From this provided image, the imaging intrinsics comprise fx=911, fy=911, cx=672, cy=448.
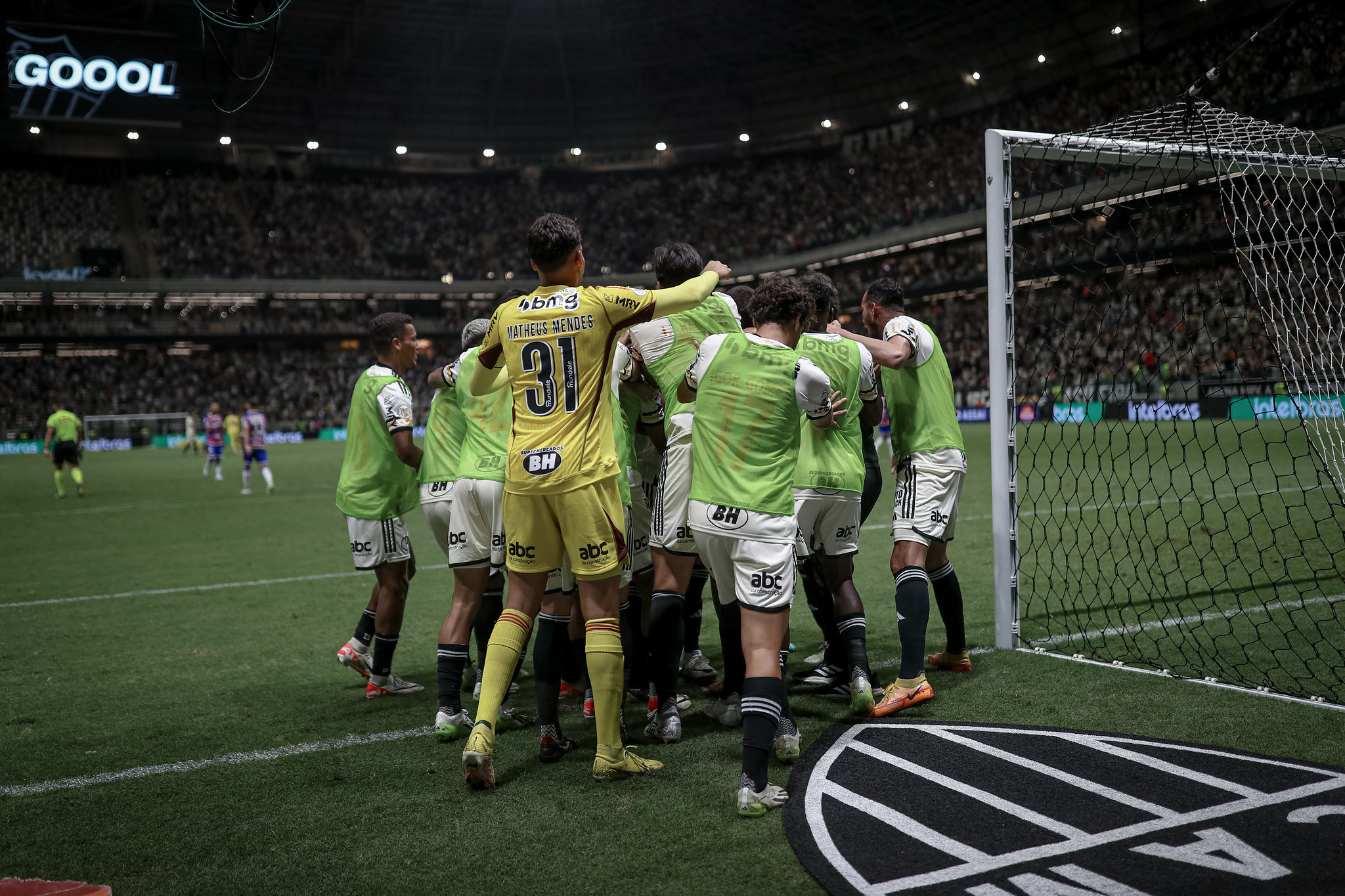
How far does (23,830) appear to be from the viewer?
3.58 meters

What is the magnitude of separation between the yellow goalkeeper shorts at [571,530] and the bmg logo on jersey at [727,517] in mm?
439

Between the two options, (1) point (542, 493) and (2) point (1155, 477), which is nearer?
(1) point (542, 493)

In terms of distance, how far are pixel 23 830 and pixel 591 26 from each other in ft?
136

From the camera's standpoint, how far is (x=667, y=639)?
14.9ft

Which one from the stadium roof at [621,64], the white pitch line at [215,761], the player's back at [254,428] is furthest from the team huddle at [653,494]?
the stadium roof at [621,64]

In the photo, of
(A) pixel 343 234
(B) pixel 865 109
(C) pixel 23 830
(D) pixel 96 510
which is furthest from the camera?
(A) pixel 343 234

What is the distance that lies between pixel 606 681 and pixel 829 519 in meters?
1.51

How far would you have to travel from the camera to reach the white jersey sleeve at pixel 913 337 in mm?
4996

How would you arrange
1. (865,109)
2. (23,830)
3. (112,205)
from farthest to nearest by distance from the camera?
1. (112,205)
2. (865,109)
3. (23,830)

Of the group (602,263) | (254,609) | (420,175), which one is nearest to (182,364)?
(420,175)

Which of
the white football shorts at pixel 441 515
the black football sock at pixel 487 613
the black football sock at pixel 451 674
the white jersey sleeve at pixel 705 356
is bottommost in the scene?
the black football sock at pixel 451 674

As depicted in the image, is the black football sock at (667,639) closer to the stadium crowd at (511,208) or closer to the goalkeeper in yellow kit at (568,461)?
the goalkeeper in yellow kit at (568,461)

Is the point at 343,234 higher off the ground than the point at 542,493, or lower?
higher

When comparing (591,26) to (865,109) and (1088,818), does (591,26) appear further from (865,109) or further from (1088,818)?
(1088,818)
